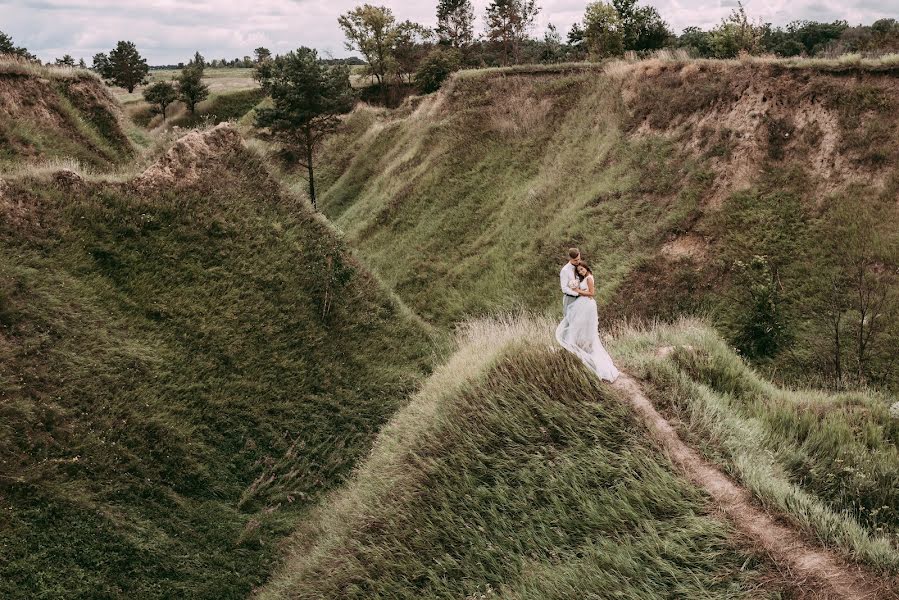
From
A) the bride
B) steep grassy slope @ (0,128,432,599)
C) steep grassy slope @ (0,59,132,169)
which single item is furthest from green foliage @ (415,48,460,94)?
the bride

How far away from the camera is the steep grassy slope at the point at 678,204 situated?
15.7m

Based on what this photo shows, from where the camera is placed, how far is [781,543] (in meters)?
5.78

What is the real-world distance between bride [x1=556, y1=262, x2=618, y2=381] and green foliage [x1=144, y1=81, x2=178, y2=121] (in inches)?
2319

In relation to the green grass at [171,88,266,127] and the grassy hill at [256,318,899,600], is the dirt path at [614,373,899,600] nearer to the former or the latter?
the grassy hill at [256,318,899,600]

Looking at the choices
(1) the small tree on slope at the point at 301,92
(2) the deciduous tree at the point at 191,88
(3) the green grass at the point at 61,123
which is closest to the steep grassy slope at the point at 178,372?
(3) the green grass at the point at 61,123

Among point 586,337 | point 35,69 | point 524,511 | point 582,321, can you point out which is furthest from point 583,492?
point 35,69

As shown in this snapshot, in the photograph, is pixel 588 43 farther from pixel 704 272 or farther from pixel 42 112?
pixel 42 112

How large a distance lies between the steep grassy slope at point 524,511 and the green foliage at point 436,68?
1915 inches

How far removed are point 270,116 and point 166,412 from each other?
26.5 m

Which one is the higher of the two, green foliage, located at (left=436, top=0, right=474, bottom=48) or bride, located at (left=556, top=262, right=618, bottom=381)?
green foliage, located at (left=436, top=0, right=474, bottom=48)

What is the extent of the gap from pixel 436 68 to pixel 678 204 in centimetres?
3900

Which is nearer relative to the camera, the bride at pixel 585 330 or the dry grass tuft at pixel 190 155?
the bride at pixel 585 330

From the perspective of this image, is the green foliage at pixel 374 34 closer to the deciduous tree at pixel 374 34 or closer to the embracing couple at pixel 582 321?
the deciduous tree at pixel 374 34

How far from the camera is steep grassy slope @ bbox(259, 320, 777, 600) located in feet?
19.5
